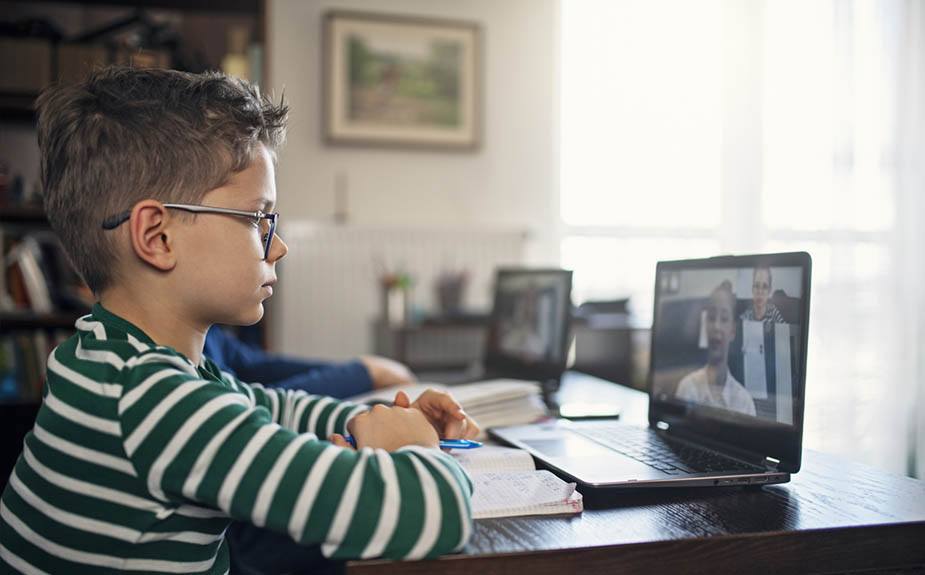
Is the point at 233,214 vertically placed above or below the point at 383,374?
above

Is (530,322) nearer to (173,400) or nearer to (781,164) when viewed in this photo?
(173,400)

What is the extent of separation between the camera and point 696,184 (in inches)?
161

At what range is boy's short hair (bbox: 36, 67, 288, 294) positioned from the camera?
32.1 inches

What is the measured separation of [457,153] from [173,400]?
3.32 metres

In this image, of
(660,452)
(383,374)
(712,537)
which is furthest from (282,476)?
(383,374)

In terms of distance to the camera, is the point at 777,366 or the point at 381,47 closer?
the point at 777,366

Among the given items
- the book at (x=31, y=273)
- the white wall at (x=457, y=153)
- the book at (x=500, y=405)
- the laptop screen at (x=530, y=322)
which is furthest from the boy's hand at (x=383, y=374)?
the white wall at (x=457, y=153)

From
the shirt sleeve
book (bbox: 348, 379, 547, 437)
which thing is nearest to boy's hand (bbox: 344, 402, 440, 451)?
the shirt sleeve

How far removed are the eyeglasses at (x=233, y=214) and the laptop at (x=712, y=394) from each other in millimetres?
426

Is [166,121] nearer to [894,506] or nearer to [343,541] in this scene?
[343,541]

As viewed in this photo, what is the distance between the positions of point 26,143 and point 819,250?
329 centimetres

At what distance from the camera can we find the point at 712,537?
2.29 feet

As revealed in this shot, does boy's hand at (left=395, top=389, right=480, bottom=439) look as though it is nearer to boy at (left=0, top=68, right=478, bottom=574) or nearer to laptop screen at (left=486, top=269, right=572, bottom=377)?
boy at (left=0, top=68, right=478, bottom=574)

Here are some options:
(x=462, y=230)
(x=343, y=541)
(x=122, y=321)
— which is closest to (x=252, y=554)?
(x=122, y=321)
